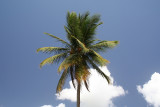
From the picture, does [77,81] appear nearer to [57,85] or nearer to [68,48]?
[57,85]

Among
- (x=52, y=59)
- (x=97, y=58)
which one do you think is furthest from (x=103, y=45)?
(x=52, y=59)

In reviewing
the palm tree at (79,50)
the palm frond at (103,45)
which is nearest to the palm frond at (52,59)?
the palm tree at (79,50)

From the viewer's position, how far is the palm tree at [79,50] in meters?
17.0

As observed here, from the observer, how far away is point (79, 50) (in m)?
18.3

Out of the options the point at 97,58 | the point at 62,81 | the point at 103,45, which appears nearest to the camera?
the point at 62,81

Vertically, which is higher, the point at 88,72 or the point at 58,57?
the point at 58,57

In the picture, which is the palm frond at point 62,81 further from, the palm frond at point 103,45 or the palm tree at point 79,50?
the palm frond at point 103,45

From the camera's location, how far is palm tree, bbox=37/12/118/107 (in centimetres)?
1702

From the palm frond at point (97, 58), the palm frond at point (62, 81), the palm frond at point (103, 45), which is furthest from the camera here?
the palm frond at point (103, 45)

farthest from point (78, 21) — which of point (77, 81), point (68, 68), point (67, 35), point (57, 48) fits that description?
point (77, 81)

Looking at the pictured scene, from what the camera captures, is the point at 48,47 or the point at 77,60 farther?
the point at 48,47

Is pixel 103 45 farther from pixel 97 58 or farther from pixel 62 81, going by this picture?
pixel 62 81

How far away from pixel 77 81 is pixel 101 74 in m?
2.53

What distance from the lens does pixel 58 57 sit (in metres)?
18.3
